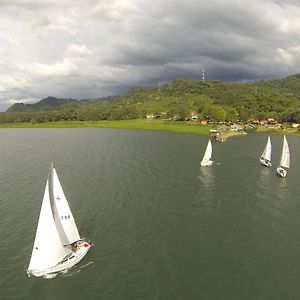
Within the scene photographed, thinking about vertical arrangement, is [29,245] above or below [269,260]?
above

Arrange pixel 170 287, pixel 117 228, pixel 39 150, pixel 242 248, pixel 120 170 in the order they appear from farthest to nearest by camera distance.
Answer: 1. pixel 39 150
2. pixel 120 170
3. pixel 117 228
4. pixel 242 248
5. pixel 170 287

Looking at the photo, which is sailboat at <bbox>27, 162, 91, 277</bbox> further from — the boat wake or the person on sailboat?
the boat wake

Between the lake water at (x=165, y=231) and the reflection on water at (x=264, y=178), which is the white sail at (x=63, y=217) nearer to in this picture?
the lake water at (x=165, y=231)

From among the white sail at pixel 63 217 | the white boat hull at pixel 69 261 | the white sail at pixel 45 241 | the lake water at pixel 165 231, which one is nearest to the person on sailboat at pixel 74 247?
the white boat hull at pixel 69 261

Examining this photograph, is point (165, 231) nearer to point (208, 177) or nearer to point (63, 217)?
point (63, 217)

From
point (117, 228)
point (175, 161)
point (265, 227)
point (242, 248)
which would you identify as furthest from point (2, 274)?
point (175, 161)

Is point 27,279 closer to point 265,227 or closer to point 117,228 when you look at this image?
point 117,228
